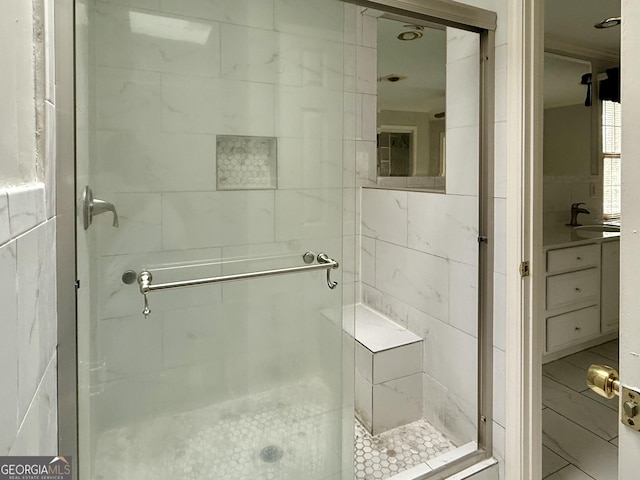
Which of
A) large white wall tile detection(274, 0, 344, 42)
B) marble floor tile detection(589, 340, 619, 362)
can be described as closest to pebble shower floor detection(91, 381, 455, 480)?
large white wall tile detection(274, 0, 344, 42)

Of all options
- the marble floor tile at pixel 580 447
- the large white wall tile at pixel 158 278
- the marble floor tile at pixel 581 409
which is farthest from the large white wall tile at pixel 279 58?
the marble floor tile at pixel 581 409

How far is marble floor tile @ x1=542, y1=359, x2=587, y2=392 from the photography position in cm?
243

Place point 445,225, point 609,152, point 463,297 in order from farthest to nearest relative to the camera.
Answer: point 609,152 < point 445,225 < point 463,297

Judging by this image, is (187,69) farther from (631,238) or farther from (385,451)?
(385,451)

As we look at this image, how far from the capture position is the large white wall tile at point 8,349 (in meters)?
0.45

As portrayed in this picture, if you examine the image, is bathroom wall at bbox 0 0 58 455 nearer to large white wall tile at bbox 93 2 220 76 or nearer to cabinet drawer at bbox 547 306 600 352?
large white wall tile at bbox 93 2 220 76

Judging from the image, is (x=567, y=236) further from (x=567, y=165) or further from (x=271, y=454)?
(x=271, y=454)

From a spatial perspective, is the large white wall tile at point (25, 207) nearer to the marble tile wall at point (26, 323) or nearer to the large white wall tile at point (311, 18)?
the marble tile wall at point (26, 323)

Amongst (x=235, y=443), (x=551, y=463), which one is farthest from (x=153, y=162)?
(x=551, y=463)

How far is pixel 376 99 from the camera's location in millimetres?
2574

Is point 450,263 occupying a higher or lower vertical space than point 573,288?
higher

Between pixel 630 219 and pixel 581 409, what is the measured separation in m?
2.06

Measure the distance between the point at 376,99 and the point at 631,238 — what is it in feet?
7.08

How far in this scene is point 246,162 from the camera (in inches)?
54.1
